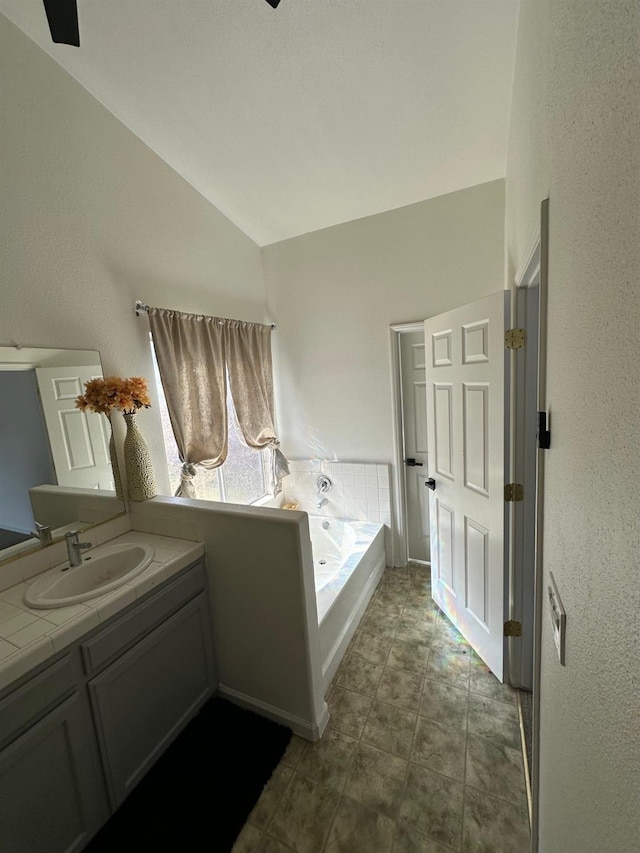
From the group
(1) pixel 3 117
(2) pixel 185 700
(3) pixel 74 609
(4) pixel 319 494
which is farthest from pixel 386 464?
(1) pixel 3 117

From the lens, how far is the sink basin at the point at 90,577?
52.3 inches

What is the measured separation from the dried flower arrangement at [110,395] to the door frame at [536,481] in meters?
1.79

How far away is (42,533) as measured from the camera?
1567mm

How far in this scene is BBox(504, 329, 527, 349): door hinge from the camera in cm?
158

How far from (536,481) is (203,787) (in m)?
1.78

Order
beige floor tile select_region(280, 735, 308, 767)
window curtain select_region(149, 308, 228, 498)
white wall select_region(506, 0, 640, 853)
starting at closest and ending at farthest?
white wall select_region(506, 0, 640, 853) < beige floor tile select_region(280, 735, 308, 767) < window curtain select_region(149, 308, 228, 498)

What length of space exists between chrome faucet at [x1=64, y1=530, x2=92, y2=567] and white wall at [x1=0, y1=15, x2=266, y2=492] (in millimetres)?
590

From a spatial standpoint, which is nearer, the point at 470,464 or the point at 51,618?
the point at 51,618

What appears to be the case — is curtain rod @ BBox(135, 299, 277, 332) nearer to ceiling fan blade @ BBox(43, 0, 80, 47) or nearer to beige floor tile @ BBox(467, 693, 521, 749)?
ceiling fan blade @ BBox(43, 0, 80, 47)

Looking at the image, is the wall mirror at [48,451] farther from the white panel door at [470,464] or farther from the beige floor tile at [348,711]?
the white panel door at [470,464]

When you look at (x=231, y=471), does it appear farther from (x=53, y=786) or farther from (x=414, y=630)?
(x=53, y=786)

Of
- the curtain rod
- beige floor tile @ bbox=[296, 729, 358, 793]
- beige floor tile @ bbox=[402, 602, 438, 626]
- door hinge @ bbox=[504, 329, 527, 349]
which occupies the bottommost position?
beige floor tile @ bbox=[296, 729, 358, 793]

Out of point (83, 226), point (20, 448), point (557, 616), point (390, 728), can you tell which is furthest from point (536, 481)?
point (83, 226)

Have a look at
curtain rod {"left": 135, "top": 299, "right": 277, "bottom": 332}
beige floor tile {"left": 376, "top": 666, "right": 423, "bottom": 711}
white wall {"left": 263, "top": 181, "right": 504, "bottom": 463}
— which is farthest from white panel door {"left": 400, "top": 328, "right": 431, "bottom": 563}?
curtain rod {"left": 135, "top": 299, "right": 277, "bottom": 332}
